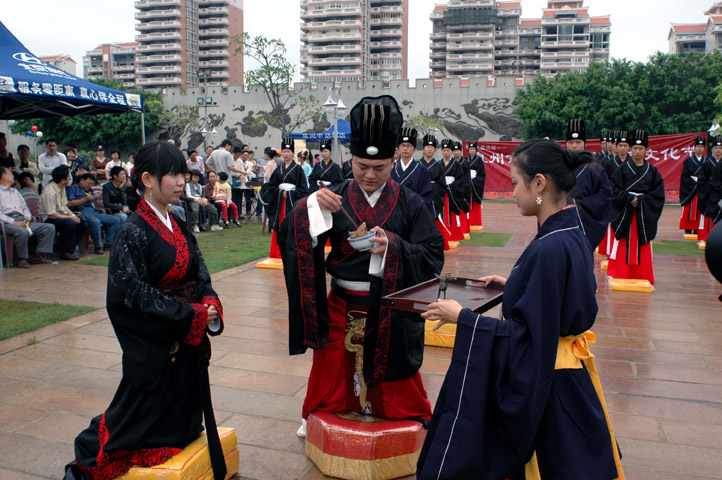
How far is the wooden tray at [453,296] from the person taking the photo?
2.06 metres

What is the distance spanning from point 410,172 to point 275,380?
3890 mm

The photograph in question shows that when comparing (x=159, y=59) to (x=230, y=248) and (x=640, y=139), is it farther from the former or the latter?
(x=640, y=139)

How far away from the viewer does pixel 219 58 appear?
85.2m

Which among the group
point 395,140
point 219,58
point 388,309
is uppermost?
point 219,58

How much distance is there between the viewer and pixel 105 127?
38750mm

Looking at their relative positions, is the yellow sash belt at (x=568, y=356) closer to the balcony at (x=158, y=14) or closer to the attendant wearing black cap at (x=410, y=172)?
the attendant wearing black cap at (x=410, y=172)

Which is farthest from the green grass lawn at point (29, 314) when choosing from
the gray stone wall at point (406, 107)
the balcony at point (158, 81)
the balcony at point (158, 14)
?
the balcony at point (158, 14)

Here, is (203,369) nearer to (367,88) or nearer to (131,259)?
(131,259)

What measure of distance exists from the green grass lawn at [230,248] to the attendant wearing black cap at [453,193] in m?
3.24

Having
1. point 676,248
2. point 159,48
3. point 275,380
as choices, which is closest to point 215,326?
point 275,380

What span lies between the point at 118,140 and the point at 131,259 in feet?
134

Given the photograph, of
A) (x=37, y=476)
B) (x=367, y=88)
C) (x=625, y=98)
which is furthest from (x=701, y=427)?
(x=367, y=88)

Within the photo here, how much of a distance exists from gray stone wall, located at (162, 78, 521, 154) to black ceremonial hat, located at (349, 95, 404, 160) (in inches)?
1082

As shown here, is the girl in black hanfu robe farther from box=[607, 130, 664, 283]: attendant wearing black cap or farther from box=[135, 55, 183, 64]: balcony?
box=[135, 55, 183, 64]: balcony
